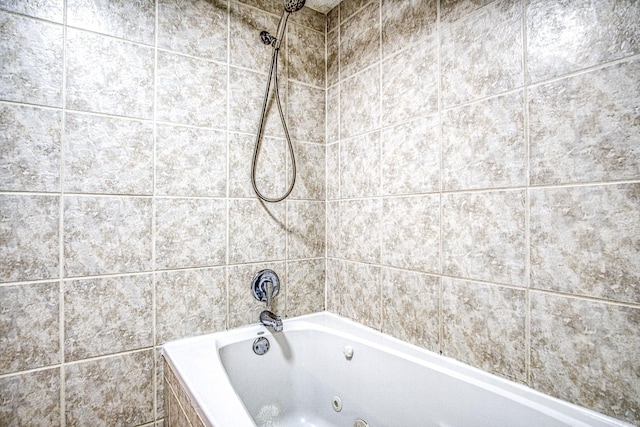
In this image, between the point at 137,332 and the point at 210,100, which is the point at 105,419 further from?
the point at 210,100

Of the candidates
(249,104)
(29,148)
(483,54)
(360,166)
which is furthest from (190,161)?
(483,54)

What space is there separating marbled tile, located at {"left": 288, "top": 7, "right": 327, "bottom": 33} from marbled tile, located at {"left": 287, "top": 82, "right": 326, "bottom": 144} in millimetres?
303

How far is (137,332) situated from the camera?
48.6 inches

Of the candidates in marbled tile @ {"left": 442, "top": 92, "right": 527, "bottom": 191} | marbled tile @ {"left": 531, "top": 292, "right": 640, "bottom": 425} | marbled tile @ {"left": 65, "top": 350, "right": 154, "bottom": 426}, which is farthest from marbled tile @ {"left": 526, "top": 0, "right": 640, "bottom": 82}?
marbled tile @ {"left": 65, "top": 350, "right": 154, "bottom": 426}

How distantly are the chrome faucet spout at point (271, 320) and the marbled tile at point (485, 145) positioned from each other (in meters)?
0.84

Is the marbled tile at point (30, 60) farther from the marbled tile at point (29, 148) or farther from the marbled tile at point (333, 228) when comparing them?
the marbled tile at point (333, 228)

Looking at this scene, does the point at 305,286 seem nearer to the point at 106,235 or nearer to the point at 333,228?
the point at 333,228

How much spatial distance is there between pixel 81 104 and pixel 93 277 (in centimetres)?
59

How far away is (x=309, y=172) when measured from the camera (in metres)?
1.66

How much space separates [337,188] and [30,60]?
3.97 feet

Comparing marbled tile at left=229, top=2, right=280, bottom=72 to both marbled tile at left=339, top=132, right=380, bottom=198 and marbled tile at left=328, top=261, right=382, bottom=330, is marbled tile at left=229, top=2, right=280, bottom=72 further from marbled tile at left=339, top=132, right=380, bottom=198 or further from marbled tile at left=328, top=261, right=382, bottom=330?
marbled tile at left=328, top=261, right=382, bottom=330

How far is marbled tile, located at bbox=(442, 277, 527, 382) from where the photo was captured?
0.97 m

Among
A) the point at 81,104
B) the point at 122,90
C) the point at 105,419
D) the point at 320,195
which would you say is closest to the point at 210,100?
the point at 122,90

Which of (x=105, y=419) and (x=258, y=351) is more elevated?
(x=258, y=351)
